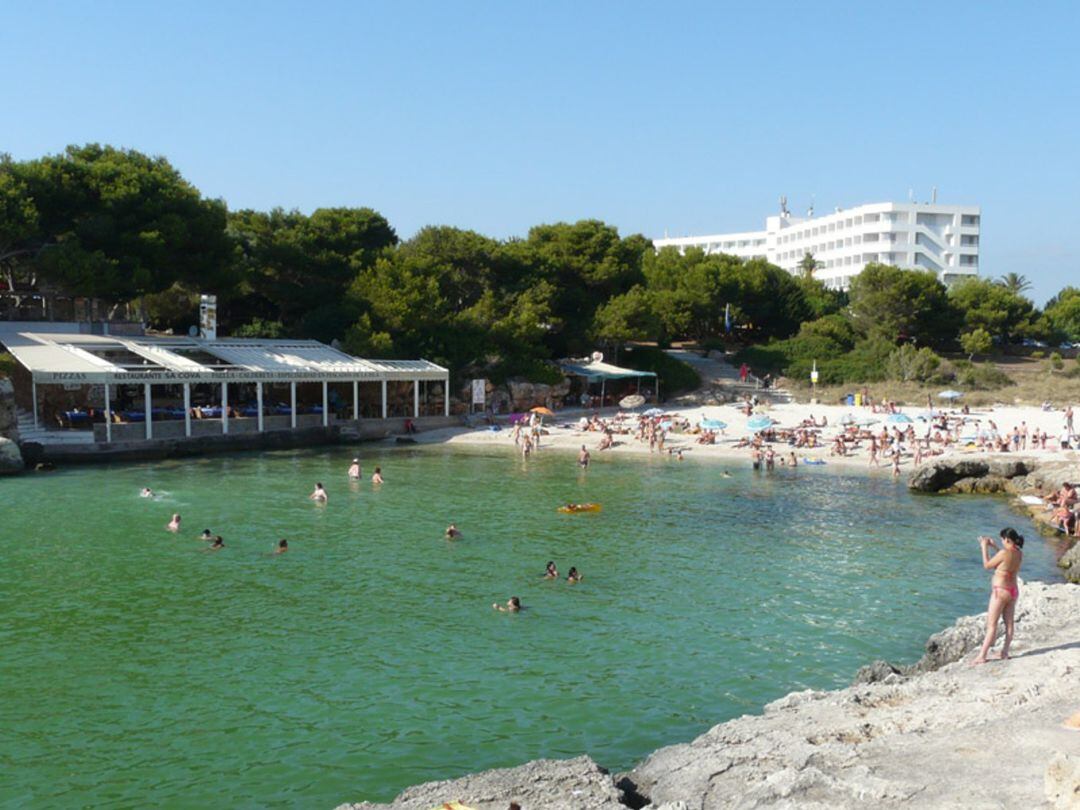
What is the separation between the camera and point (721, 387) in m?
54.8

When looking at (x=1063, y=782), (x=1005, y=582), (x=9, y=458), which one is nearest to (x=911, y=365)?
(x=1005, y=582)

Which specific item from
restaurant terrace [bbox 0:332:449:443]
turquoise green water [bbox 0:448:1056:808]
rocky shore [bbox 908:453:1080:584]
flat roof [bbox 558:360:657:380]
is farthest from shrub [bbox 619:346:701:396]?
turquoise green water [bbox 0:448:1056:808]

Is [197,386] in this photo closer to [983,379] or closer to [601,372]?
[601,372]

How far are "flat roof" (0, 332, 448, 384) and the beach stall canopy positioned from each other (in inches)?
376

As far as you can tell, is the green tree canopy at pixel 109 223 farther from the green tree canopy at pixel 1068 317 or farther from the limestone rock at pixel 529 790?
the green tree canopy at pixel 1068 317

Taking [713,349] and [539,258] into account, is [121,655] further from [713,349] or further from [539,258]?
[713,349]

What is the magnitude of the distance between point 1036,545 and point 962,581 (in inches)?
196

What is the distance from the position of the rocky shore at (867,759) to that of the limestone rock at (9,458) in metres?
25.2

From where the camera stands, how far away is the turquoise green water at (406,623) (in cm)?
1062

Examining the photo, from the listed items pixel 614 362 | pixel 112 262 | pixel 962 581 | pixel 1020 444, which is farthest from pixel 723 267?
pixel 962 581

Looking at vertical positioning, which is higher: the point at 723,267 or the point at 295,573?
the point at 723,267

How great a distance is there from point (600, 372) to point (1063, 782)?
44.1 m

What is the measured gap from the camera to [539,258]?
54.5 meters

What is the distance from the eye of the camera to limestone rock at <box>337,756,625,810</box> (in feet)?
26.5
